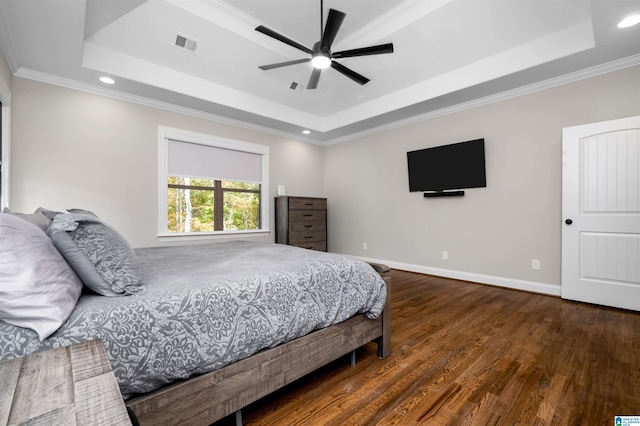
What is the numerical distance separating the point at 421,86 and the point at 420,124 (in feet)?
2.42

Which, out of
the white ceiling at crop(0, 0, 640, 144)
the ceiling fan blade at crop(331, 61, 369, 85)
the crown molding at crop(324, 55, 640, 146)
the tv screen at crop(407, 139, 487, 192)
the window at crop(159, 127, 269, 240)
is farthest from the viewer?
the window at crop(159, 127, 269, 240)

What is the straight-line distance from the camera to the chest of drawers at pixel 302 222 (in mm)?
5039

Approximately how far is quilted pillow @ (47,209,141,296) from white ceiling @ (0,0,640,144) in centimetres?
202

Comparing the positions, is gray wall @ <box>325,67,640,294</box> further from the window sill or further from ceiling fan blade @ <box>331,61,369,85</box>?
the window sill

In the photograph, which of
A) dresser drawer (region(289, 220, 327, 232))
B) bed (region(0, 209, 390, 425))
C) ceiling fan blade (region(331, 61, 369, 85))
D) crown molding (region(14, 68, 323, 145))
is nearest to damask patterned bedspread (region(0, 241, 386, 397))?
bed (region(0, 209, 390, 425))

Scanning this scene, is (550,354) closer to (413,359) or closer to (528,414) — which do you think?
(528,414)

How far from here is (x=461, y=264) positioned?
13.6ft

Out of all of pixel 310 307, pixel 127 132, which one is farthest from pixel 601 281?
pixel 127 132

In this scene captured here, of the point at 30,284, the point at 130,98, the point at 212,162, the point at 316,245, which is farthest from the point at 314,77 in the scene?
the point at 316,245

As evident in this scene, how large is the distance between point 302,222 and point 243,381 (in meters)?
3.97

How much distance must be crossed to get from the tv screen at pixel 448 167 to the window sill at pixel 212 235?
276 cm

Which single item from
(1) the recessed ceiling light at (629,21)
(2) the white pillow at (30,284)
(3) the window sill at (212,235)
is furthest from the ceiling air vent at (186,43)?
(1) the recessed ceiling light at (629,21)

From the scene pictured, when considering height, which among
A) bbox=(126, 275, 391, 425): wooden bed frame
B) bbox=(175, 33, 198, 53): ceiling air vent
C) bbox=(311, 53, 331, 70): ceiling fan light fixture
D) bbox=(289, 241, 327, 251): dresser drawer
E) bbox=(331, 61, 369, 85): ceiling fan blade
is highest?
bbox=(175, 33, 198, 53): ceiling air vent

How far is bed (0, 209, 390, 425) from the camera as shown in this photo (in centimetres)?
102
